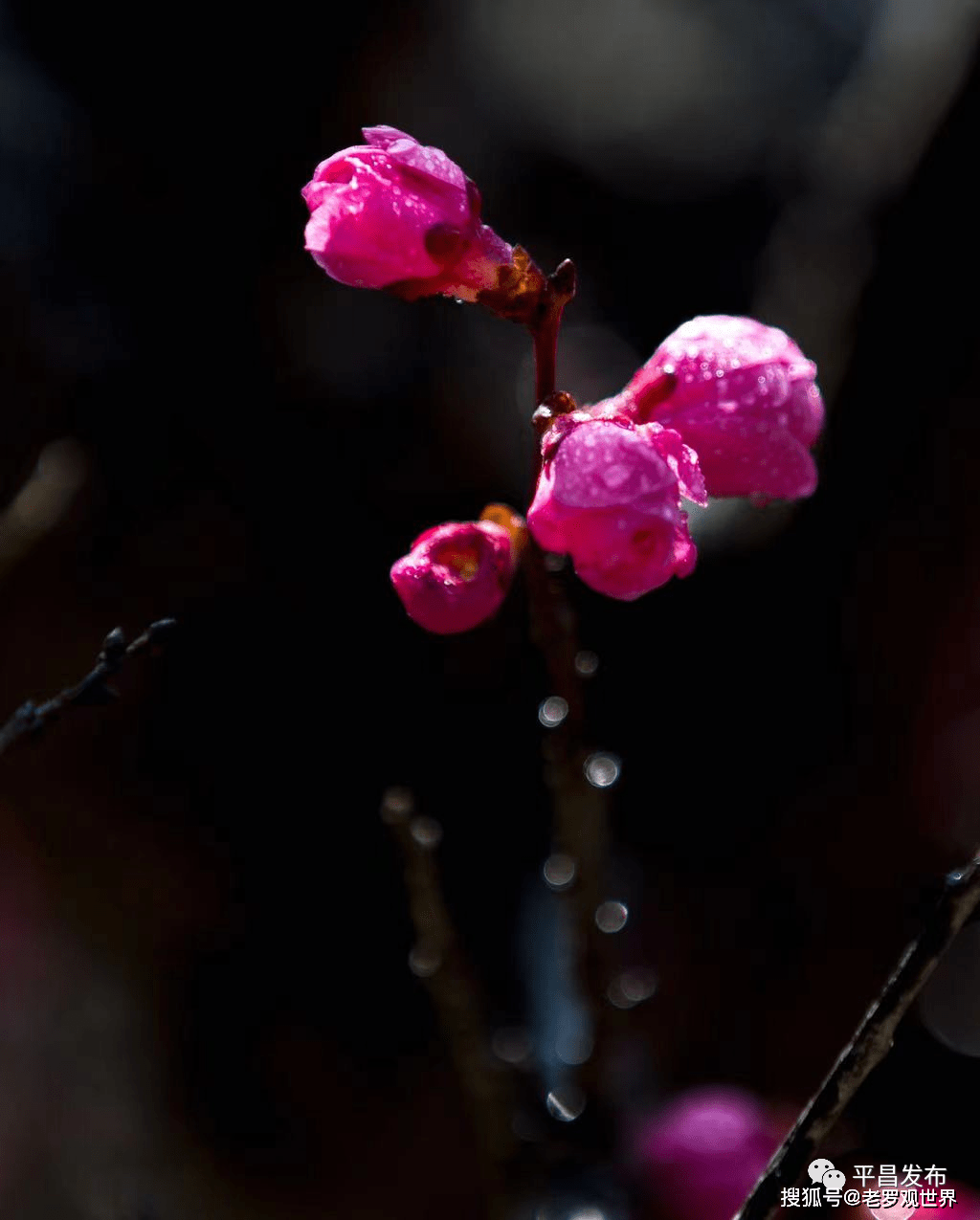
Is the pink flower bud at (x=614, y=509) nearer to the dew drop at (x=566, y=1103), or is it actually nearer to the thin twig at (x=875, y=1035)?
the thin twig at (x=875, y=1035)

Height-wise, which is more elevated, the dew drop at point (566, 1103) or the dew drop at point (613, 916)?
the dew drop at point (613, 916)

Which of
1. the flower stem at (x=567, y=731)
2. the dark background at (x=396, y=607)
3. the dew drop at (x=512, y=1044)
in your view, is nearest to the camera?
A: the flower stem at (x=567, y=731)

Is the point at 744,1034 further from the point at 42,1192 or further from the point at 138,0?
the point at 138,0

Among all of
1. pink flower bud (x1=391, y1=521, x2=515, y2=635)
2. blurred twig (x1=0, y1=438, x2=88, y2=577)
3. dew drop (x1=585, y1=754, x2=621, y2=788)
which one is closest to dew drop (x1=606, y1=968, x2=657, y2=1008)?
dew drop (x1=585, y1=754, x2=621, y2=788)

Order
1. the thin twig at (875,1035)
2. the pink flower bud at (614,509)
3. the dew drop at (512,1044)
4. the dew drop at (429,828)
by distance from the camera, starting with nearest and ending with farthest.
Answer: the thin twig at (875,1035) < the pink flower bud at (614,509) < the dew drop at (429,828) < the dew drop at (512,1044)

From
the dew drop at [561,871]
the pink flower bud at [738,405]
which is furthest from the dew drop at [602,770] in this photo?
the pink flower bud at [738,405]

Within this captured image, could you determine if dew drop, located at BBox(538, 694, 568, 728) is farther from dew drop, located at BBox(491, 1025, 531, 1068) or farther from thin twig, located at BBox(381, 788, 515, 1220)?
dew drop, located at BBox(491, 1025, 531, 1068)

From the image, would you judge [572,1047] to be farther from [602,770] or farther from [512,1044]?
[602,770]

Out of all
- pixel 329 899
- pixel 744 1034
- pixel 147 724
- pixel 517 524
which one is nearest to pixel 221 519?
pixel 147 724
